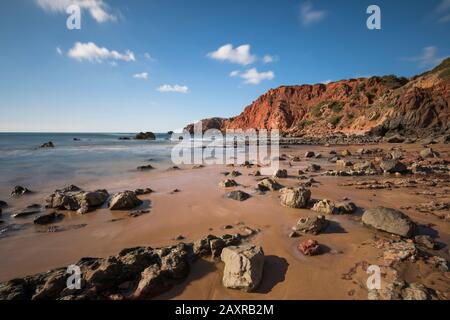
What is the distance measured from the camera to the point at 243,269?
3.31m

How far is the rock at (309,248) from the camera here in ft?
13.2

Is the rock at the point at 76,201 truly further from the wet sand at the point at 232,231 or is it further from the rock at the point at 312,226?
the rock at the point at 312,226

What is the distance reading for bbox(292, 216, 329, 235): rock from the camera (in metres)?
4.77

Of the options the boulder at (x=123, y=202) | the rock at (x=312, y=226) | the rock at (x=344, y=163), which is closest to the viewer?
the rock at (x=312, y=226)

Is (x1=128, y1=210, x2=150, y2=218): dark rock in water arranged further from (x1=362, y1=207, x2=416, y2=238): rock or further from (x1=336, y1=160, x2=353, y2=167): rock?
(x1=336, y1=160, x2=353, y2=167): rock

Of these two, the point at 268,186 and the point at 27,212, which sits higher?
the point at 268,186

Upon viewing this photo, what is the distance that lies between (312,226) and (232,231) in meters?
1.68

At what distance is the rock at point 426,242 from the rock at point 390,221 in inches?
6.8

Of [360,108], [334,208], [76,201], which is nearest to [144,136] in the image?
[360,108]

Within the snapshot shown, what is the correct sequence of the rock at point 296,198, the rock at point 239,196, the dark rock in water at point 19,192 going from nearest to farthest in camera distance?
the rock at point 296,198
the rock at point 239,196
the dark rock in water at point 19,192

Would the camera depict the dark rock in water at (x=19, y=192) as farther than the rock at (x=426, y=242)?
Yes

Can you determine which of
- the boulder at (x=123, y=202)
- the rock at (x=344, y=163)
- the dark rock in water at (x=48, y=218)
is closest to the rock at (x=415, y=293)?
the boulder at (x=123, y=202)

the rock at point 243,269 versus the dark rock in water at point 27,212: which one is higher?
the rock at point 243,269

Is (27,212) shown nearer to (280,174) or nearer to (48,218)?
(48,218)
